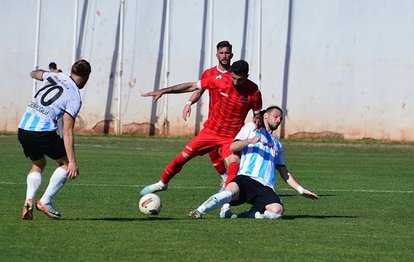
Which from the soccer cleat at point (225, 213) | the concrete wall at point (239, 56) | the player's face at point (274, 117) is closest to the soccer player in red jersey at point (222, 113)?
the player's face at point (274, 117)

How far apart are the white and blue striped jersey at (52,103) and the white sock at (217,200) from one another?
1.91 meters

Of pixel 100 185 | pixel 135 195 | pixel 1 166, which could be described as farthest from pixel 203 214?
pixel 1 166

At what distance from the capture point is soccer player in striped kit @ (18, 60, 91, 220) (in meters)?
11.7

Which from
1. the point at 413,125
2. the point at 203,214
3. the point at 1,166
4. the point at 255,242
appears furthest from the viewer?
the point at 413,125

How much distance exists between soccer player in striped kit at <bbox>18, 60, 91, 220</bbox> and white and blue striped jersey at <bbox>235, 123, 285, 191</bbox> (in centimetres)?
229

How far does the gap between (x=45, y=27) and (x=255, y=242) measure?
25792 millimetres

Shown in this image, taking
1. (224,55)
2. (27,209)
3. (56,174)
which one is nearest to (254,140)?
(56,174)

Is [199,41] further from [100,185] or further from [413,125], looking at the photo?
[100,185]

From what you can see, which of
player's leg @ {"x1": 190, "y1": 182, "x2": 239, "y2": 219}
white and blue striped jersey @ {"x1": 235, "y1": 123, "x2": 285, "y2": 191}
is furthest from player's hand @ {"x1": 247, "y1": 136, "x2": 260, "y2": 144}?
player's leg @ {"x1": 190, "y1": 182, "x2": 239, "y2": 219}

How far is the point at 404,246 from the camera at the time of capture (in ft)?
34.3

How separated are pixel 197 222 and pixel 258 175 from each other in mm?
1222

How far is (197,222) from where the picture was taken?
12.2 m

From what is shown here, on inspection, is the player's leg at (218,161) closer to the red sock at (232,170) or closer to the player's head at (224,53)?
the player's head at (224,53)

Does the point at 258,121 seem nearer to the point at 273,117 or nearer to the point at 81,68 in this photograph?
the point at 273,117
